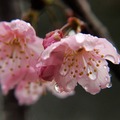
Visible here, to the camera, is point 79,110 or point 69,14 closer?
point 69,14

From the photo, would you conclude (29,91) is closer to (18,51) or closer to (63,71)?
(18,51)

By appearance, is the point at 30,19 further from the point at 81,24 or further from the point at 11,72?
the point at 81,24

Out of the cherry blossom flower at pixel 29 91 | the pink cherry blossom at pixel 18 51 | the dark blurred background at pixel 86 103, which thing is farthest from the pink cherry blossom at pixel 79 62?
the dark blurred background at pixel 86 103

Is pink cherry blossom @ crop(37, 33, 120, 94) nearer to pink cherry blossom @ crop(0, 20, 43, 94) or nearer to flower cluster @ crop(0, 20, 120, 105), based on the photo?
flower cluster @ crop(0, 20, 120, 105)

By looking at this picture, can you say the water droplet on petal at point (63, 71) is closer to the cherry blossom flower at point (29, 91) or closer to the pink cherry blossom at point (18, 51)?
the pink cherry blossom at point (18, 51)

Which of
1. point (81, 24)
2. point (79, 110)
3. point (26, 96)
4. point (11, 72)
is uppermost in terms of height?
point (81, 24)

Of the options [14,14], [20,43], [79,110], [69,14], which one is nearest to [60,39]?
[20,43]

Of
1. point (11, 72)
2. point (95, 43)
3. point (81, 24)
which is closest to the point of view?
point (95, 43)

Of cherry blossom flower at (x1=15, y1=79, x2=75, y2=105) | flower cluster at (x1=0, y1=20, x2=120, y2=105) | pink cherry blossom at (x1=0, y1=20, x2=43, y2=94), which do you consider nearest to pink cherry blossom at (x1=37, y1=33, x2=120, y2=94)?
flower cluster at (x1=0, y1=20, x2=120, y2=105)

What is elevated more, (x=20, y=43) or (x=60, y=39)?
(x=60, y=39)

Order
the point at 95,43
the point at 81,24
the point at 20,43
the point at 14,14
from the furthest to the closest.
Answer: the point at 14,14, the point at 20,43, the point at 81,24, the point at 95,43
